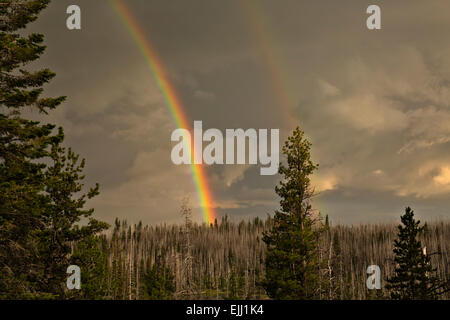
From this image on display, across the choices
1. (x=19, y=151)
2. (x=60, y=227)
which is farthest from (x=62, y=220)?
(x=19, y=151)

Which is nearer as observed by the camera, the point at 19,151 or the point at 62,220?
the point at 19,151

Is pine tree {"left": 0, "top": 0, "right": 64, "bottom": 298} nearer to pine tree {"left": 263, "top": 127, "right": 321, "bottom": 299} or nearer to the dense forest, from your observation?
the dense forest

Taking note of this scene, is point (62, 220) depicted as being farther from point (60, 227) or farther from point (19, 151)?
point (19, 151)

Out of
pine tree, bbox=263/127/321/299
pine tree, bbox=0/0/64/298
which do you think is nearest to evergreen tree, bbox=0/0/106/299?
pine tree, bbox=0/0/64/298

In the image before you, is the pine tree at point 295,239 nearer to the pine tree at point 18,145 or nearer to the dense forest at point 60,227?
the dense forest at point 60,227

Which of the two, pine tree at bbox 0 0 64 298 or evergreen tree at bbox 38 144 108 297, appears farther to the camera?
evergreen tree at bbox 38 144 108 297

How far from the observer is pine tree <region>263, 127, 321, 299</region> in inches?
1240

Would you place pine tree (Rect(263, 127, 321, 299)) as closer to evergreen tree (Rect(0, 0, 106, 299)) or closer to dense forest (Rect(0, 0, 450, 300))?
dense forest (Rect(0, 0, 450, 300))

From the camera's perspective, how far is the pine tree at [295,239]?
31484 millimetres

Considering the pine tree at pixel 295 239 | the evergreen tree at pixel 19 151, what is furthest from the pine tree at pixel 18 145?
the pine tree at pixel 295 239

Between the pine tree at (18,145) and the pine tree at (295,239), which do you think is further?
the pine tree at (295,239)

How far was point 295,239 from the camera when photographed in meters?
31.6
